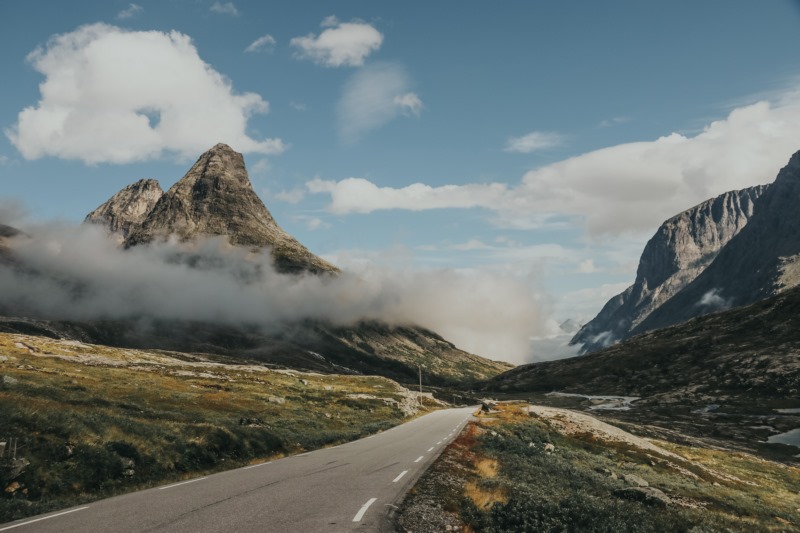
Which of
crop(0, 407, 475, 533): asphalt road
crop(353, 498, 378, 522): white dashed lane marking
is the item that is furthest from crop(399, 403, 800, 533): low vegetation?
crop(0, 407, 475, 533): asphalt road

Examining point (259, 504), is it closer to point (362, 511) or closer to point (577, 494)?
point (362, 511)

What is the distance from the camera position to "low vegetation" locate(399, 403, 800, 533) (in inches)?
576

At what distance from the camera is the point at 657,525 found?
51.8ft

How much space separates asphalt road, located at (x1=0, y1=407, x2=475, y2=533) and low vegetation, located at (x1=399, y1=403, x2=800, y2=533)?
137 cm

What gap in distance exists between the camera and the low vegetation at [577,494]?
48.0 ft

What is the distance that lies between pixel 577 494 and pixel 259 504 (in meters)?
12.4

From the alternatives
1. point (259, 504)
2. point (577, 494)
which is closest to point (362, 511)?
point (259, 504)

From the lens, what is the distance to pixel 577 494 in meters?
19.4

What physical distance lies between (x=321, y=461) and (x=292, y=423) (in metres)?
22.6

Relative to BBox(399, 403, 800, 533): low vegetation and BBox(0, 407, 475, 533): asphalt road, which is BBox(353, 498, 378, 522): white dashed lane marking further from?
BBox(399, 403, 800, 533): low vegetation

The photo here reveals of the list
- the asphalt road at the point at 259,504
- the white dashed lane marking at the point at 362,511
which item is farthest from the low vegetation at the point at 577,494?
the asphalt road at the point at 259,504

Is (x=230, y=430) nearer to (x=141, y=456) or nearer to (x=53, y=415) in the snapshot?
(x=141, y=456)

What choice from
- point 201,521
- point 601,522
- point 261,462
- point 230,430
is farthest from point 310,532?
point 230,430

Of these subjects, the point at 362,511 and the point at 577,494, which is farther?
the point at 577,494
